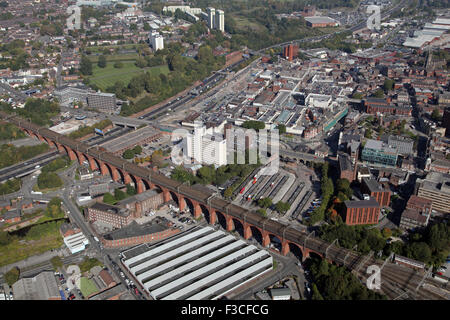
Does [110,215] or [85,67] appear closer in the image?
[110,215]

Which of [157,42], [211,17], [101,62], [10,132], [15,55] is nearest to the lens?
[10,132]

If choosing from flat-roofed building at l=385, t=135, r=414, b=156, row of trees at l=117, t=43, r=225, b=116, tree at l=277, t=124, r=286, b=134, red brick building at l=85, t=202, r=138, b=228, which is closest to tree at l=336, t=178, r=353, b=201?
flat-roofed building at l=385, t=135, r=414, b=156

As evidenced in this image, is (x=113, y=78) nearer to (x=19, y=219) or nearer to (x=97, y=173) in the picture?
(x=97, y=173)

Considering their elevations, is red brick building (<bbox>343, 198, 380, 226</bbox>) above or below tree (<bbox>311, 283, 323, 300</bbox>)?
above

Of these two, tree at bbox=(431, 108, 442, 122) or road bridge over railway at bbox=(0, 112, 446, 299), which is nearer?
road bridge over railway at bbox=(0, 112, 446, 299)

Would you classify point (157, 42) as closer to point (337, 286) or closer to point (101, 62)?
point (101, 62)

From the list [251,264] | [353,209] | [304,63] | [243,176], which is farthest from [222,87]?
[251,264]

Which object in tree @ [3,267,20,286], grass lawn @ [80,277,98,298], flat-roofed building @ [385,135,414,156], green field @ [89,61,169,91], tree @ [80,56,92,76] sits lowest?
grass lawn @ [80,277,98,298]

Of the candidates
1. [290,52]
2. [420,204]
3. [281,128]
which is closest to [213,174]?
[281,128]

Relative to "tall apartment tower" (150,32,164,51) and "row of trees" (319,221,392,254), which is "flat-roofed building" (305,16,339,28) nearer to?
"tall apartment tower" (150,32,164,51)
